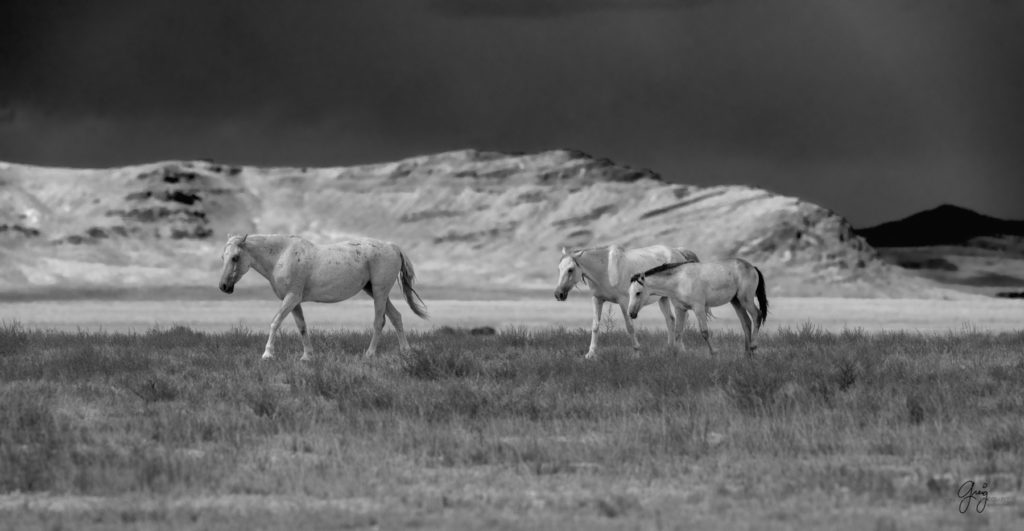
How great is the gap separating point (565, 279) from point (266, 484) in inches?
439

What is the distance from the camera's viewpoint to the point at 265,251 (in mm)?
19703

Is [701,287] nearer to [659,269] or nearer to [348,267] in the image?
[659,269]

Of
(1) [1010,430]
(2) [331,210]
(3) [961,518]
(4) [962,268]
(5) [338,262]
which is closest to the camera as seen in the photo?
(3) [961,518]

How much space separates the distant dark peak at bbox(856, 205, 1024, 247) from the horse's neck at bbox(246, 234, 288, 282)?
11828cm

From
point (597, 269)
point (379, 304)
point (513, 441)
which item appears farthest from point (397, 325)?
point (513, 441)

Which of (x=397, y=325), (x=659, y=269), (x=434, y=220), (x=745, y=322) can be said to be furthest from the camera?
(x=434, y=220)

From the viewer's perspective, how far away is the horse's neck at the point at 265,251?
1966 centimetres

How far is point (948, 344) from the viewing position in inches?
839

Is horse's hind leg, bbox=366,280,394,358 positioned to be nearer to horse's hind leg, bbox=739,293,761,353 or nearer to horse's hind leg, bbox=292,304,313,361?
horse's hind leg, bbox=292,304,313,361

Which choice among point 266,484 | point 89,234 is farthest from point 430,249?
point 266,484

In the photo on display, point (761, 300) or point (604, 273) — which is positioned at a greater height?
point (604, 273)

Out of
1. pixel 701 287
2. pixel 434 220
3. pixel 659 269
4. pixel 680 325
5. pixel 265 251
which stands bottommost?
pixel 680 325

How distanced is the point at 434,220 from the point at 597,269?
209 feet

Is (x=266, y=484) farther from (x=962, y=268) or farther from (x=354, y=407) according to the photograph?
(x=962, y=268)
